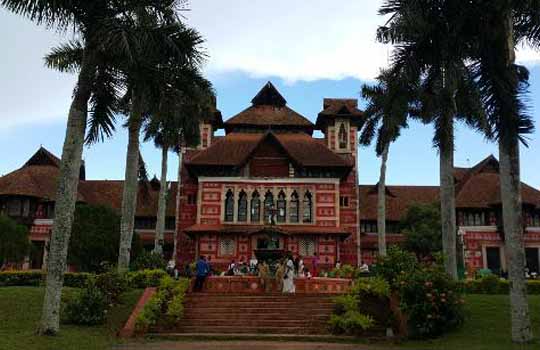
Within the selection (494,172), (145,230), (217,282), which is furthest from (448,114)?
(145,230)

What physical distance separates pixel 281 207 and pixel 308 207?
72.5 inches

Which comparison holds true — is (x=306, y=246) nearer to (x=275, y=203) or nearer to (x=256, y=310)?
(x=275, y=203)

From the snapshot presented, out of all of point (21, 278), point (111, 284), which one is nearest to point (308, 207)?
point (21, 278)

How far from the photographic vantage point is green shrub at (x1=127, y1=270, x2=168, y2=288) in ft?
71.9

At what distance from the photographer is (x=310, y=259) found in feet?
123

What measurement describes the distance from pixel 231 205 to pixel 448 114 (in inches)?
856

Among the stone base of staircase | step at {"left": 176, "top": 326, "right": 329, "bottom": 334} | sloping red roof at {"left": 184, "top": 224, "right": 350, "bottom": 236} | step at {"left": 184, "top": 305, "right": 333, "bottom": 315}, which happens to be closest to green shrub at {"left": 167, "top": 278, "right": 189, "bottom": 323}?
the stone base of staircase

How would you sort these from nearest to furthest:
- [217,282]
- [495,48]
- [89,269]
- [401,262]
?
1. [495,48]
2. [401,262]
3. [217,282]
4. [89,269]

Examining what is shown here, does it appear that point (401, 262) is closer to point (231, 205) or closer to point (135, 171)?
point (135, 171)

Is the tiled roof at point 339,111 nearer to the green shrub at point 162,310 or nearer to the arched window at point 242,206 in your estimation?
the arched window at point 242,206

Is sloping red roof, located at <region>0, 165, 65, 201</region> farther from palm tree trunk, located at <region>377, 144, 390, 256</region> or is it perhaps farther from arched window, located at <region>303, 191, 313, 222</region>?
palm tree trunk, located at <region>377, 144, 390, 256</region>

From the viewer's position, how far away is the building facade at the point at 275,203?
37.7m

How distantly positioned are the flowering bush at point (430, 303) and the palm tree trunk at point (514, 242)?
2050mm

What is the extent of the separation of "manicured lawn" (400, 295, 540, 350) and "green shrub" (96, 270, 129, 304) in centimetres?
931
